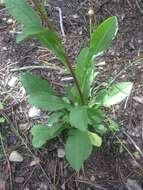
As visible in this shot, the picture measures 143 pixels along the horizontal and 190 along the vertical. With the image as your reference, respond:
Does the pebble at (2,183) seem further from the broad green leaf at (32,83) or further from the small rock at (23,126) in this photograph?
the broad green leaf at (32,83)

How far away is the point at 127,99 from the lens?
1696 millimetres

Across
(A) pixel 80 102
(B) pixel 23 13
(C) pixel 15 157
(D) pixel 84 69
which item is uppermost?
(B) pixel 23 13

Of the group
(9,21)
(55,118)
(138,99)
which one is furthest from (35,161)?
(9,21)

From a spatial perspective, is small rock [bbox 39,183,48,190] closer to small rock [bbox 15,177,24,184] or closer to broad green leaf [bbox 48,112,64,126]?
small rock [bbox 15,177,24,184]

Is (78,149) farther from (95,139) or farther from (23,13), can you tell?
(23,13)

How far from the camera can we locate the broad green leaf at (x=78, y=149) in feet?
4.69

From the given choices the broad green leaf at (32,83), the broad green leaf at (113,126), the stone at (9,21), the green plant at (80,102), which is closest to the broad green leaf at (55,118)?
the green plant at (80,102)

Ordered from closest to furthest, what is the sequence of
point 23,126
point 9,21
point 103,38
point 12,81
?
point 103,38 → point 23,126 → point 12,81 → point 9,21

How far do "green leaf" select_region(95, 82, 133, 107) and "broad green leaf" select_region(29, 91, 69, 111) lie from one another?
0.14 metres

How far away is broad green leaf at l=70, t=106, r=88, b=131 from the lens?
1.31 metres

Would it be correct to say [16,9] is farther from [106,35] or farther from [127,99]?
[127,99]

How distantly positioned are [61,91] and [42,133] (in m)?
0.27

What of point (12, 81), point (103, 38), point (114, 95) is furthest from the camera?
point (12, 81)

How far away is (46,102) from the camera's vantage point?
1.44m
